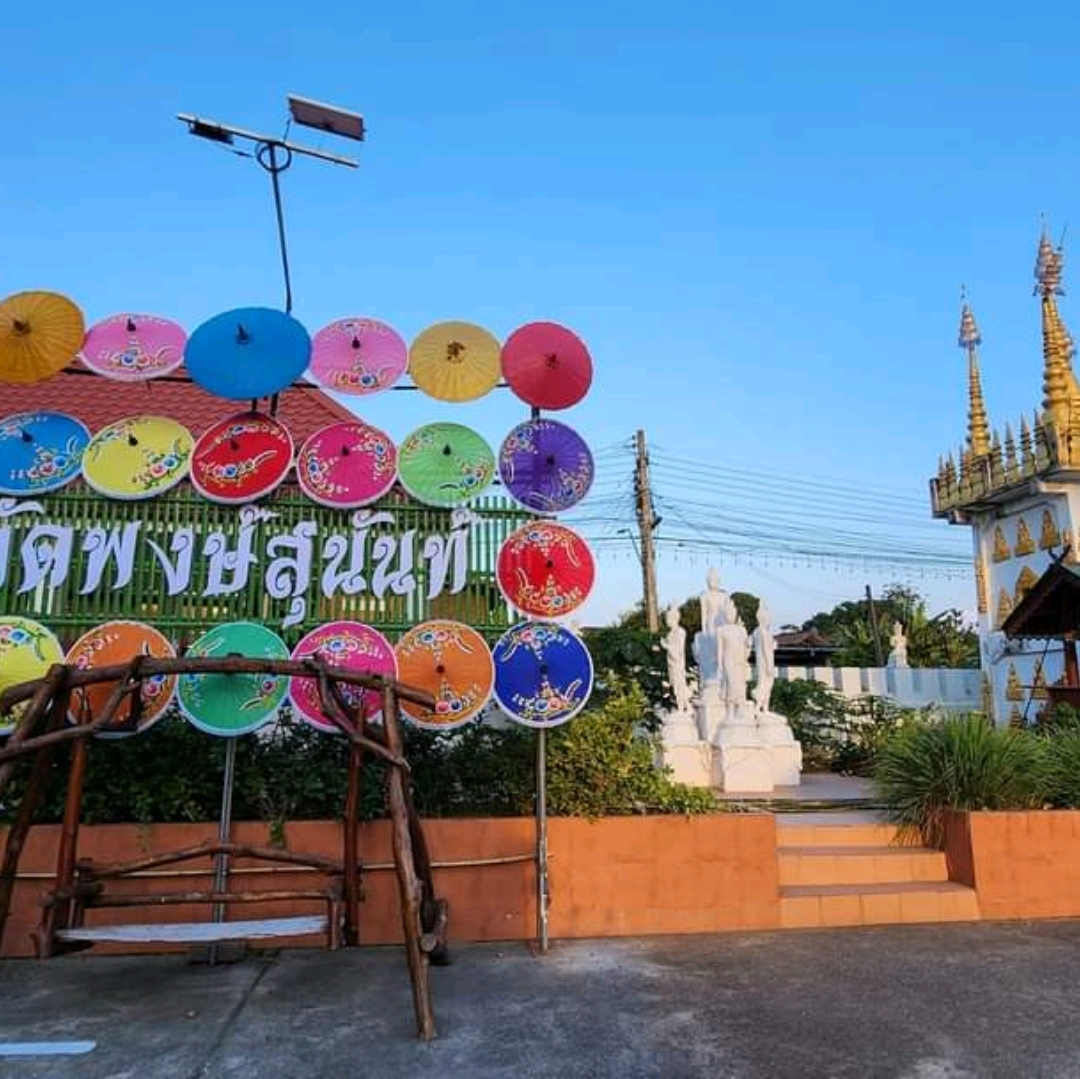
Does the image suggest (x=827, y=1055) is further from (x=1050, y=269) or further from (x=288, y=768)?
(x=1050, y=269)

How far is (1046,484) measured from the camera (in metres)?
17.8

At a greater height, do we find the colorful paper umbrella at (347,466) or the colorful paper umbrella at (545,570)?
the colorful paper umbrella at (347,466)

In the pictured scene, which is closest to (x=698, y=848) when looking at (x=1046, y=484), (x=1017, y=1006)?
(x=1017, y=1006)

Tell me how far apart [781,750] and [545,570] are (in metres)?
6.05

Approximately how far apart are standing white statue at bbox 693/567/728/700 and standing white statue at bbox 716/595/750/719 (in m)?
0.14

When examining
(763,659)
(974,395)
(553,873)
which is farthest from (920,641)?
(553,873)

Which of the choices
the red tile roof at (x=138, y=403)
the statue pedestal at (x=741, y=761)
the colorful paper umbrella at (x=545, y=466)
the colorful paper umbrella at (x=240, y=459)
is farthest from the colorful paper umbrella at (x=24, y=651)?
the statue pedestal at (x=741, y=761)

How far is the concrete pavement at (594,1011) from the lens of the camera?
343 cm

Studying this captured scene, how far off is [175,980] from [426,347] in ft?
13.3

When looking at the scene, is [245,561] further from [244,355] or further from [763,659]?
[763,659]

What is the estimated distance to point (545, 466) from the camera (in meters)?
5.64

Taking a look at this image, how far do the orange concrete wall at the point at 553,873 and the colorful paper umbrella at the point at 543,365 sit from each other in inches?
111

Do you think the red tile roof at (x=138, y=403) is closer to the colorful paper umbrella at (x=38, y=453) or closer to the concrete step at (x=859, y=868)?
the colorful paper umbrella at (x=38, y=453)

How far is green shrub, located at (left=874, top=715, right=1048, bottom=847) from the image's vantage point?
20.5ft
